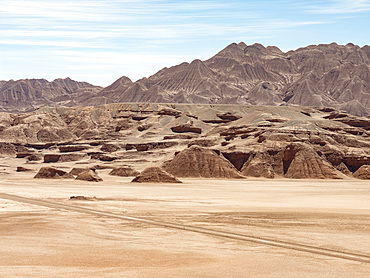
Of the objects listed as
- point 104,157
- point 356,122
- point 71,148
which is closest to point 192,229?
point 104,157

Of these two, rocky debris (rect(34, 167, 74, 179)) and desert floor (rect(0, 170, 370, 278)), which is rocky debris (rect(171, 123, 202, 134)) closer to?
rocky debris (rect(34, 167, 74, 179))

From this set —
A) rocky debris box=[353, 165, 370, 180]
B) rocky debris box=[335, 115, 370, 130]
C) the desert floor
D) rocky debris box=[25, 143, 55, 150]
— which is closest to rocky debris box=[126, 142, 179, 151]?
rocky debris box=[25, 143, 55, 150]

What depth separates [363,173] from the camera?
62125mm

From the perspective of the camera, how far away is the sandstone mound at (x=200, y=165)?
59625mm

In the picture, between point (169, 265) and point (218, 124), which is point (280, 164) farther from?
point (218, 124)

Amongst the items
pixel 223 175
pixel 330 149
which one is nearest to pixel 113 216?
pixel 223 175

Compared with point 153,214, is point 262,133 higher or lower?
higher

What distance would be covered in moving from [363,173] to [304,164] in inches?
274

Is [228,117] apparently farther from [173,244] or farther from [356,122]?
[173,244]

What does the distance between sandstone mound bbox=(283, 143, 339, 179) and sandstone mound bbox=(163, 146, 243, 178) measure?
7008mm

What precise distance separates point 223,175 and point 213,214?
36486 millimetres

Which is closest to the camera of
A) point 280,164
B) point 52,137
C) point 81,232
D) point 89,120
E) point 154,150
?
point 81,232

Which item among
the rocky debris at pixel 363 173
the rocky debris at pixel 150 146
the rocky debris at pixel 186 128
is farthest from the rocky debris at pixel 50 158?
the rocky debris at pixel 363 173

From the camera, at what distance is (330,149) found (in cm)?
6819
